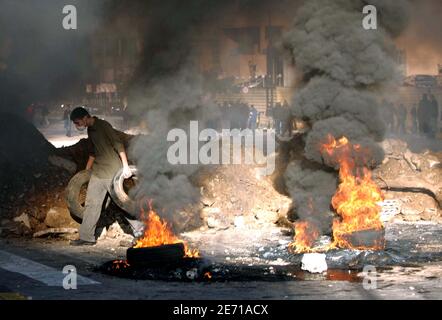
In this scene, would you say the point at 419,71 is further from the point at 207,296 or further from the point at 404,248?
the point at 207,296

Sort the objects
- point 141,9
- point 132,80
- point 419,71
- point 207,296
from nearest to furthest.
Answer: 1. point 207,296
2. point 132,80
3. point 141,9
4. point 419,71

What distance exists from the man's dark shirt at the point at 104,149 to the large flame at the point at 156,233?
1289 millimetres

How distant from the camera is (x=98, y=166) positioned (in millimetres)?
12195

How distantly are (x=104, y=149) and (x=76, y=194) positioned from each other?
0.95m

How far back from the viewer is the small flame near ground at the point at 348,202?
1120 cm

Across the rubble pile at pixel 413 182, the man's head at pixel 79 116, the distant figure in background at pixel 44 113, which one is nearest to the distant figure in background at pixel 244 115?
the distant figure in background at pixel 44 113

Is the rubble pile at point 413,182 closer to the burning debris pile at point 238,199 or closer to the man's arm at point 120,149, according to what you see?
the burning debris pile at point 238,199

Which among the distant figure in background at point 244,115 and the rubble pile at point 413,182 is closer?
the rubble pile at point 413,182

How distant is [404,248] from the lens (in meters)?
11.3

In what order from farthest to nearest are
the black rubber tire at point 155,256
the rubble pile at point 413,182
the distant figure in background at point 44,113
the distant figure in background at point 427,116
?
the distant figure in background at point 427,116, the distant figure in background at point 44,113, the rubble pile at point 413,182, the black rubber tire at point 155,256

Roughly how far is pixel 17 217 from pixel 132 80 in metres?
2.88

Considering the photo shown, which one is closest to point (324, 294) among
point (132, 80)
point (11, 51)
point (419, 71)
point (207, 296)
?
point (207, 296)

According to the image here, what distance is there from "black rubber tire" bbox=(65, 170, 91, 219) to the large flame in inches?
67.5

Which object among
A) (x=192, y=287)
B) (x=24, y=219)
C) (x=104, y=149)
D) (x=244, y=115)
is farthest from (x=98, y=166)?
(x=244, y=115)
